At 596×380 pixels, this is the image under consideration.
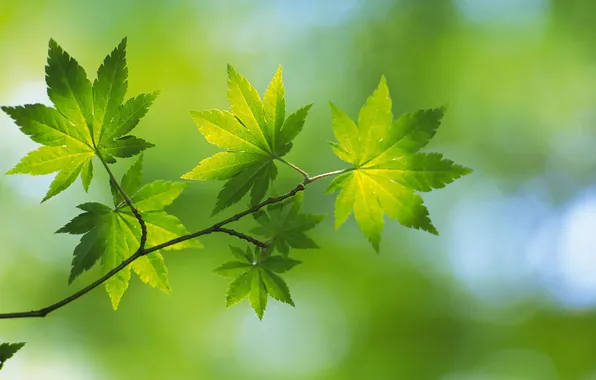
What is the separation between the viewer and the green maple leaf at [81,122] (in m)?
0.72

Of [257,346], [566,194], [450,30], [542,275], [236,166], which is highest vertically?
[450,30]

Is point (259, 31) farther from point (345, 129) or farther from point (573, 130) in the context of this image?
point (345, 129)

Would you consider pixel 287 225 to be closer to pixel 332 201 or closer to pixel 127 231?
pixel 127 231

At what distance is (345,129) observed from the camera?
2.59 ft

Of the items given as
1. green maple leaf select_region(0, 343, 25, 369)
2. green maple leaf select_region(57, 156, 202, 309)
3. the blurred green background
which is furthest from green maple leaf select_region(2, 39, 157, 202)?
the blurred green background

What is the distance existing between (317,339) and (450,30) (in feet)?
15.3

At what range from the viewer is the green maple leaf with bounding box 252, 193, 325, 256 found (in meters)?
0.86

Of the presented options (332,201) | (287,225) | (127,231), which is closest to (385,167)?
(287,225)

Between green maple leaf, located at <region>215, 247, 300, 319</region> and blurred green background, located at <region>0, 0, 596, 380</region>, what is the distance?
536 cm

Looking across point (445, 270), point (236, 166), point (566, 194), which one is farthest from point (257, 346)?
point (236, 166)

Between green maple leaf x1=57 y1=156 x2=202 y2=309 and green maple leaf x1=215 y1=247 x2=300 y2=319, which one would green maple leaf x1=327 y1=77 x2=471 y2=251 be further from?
green maple leaf x1=57 y1=156 x2=202 y2=309

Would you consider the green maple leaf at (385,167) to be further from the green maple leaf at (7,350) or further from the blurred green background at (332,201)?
the blurred green background at (332,201)

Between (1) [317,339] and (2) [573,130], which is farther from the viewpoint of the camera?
(2) [573,130]

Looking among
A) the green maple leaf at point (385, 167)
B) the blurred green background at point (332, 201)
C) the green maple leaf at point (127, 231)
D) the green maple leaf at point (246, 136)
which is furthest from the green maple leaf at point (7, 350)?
the blurred green background at point (332, 201)
